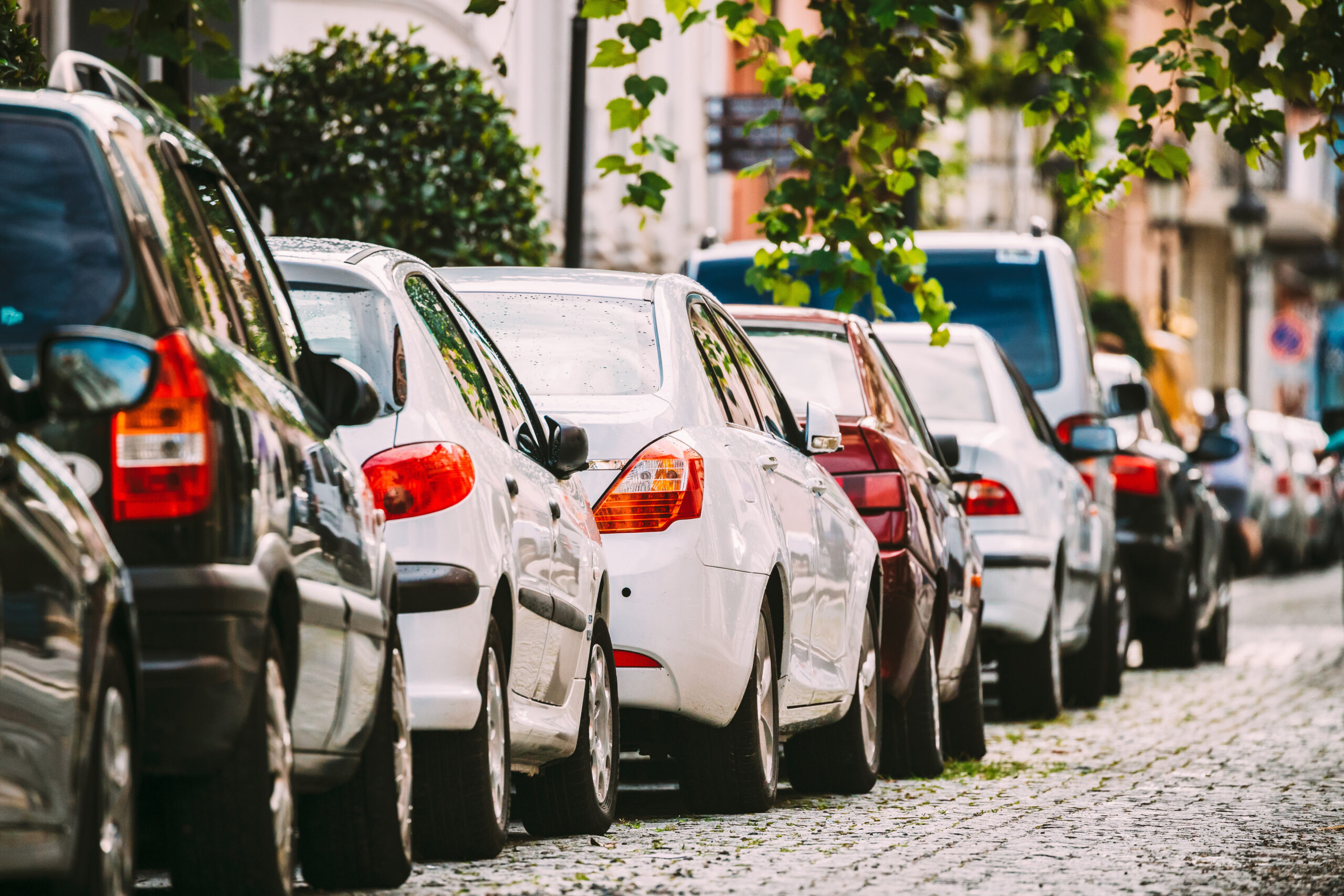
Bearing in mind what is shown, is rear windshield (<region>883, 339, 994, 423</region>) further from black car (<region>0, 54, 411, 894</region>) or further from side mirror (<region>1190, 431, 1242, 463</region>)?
black car (<region>0, 54, 411, 894</region>)

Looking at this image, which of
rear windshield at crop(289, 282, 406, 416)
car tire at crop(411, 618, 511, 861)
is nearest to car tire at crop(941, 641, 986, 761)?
car tire at crop(411, 618, 511, 861)

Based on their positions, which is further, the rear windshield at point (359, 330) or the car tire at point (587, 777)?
the car tire at point (587, 777)

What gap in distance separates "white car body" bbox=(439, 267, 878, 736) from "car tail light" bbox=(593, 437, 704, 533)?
2 cm

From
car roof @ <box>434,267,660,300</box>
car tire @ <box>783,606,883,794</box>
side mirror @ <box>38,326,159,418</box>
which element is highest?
car roof @ <box>434,267,660,300</box>

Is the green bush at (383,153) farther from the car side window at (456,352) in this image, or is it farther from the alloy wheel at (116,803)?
the alloy wheel at (116,803)

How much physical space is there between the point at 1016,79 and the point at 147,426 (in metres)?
33.1

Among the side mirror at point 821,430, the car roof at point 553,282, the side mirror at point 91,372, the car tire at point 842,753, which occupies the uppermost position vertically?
the car roof at point 553,282

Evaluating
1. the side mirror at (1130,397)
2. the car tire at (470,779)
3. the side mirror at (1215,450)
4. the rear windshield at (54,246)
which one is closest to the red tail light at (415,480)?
the car tire at (470,779)

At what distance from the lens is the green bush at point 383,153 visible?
14625 millimetres

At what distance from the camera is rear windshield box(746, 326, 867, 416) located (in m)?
11.2

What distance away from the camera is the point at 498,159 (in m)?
15.2

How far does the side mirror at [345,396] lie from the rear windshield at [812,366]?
4763mm

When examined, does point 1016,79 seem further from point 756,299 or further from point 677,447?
point 677,447

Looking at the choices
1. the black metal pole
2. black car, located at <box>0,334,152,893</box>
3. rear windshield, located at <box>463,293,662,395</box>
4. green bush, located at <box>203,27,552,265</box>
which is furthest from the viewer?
the black metal pole
